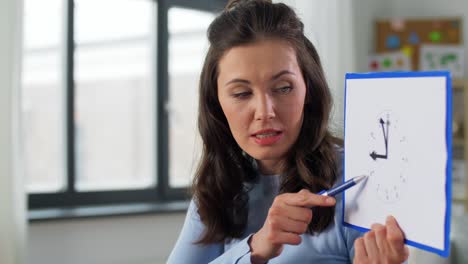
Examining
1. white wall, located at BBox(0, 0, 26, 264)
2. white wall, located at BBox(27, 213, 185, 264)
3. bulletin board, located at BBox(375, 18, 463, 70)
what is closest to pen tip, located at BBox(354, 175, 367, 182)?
white wall, located at BBox(0, 0, 26, 264)

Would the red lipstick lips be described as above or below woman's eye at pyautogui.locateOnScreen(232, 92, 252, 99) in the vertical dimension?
below

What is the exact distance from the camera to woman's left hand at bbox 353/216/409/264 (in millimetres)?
793

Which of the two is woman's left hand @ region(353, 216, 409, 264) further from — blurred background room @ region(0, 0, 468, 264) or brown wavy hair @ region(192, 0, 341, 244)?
blurred background room @ region(0, 0, 468, 264)

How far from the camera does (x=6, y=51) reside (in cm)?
234

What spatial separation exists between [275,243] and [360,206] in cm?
17

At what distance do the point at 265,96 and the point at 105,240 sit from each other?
76.5 inches

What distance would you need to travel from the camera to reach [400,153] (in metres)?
0.81

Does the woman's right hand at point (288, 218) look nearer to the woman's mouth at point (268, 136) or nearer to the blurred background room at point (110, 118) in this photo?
the woman's mouth at point (268, 136)

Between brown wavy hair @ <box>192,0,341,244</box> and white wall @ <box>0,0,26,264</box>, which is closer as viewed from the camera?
brown wavy hair @ <box>192,0,341,244</box>

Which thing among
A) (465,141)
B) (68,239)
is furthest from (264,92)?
(465,141)

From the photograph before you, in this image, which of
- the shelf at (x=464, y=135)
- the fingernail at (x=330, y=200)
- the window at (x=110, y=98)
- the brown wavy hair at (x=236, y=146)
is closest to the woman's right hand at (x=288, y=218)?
the fingernail at (x=330, y=200)

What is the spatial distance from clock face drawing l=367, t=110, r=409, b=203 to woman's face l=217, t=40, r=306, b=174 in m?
0.24

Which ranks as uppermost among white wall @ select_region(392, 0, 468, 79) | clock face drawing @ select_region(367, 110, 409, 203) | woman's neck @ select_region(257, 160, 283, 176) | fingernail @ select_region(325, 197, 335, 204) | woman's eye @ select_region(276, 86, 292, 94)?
white wall @ select_region(392, 0, 468, 79)

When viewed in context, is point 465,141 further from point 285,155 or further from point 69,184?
point 285,155
